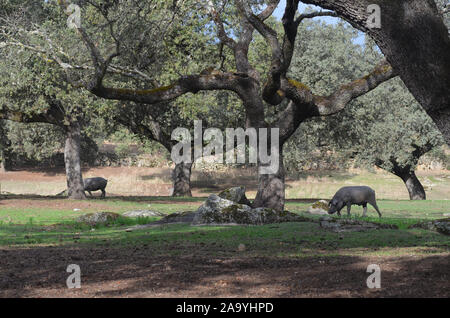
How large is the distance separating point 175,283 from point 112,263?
2.72m


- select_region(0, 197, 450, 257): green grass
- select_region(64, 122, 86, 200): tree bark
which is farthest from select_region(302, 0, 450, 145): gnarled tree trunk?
select_region(64, 122, 86, 200): tree bark

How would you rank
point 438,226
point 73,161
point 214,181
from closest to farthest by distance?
point 438,226 → point 73,161 → point 214,181

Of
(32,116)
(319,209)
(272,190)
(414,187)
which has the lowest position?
(414,187)

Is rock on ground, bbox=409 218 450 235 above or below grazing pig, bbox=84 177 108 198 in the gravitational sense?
above

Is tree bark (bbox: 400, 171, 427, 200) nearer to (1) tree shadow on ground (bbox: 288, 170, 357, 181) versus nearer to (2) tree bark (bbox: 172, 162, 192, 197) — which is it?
(1) tree shadow on ground (bbox: 288, 170, 357, 181)

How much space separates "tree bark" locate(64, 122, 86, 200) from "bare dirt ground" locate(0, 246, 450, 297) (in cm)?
2506

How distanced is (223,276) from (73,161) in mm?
29212

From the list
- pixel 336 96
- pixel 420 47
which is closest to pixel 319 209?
pixel 336 96

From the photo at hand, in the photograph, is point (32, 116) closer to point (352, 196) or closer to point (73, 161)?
point (73, 161)

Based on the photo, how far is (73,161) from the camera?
35.7 metres

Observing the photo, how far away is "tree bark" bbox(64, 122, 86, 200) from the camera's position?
3534 cm

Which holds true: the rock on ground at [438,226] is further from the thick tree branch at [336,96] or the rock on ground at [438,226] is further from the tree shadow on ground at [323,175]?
the tree shadow on ground at [323,175]
